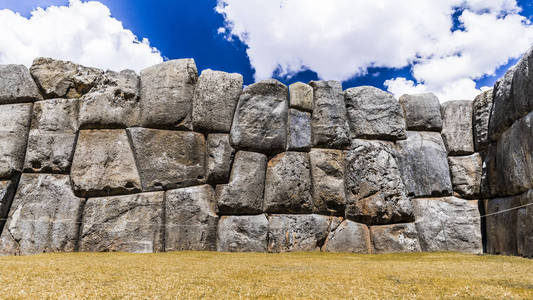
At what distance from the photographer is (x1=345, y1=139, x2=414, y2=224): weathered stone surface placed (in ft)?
21.1

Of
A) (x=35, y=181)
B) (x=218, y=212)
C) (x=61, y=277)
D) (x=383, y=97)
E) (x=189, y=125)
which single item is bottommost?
(x=61, y=277)

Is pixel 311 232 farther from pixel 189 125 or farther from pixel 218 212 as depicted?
pixel 189 125

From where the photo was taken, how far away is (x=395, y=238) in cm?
628

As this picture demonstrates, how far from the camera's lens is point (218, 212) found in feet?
20.1

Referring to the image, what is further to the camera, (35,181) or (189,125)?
(189,125)

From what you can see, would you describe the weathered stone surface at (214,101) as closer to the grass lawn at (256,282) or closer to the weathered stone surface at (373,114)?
the weathered stone surface at (373,114)

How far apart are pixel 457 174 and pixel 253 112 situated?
4.29 m

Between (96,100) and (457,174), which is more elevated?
(96,100)

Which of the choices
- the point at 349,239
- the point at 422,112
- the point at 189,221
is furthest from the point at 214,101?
the point at 422,112

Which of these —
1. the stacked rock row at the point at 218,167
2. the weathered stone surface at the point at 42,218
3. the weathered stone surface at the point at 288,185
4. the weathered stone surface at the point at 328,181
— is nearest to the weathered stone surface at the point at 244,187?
the stacked rock row at the point at 218,167

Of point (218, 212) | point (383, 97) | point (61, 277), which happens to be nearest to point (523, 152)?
point (383, 97)

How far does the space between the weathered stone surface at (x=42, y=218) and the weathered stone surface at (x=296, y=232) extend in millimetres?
3305

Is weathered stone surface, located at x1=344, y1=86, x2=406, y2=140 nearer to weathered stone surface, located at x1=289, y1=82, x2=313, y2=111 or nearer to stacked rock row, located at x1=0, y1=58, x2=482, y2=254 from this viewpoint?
stacked rock row, located at x1=0, y1=58, x2=482, y2=254

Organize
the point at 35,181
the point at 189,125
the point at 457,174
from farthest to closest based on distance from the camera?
the point at 457,174 < the point at 189,125 < the point at 35,181
